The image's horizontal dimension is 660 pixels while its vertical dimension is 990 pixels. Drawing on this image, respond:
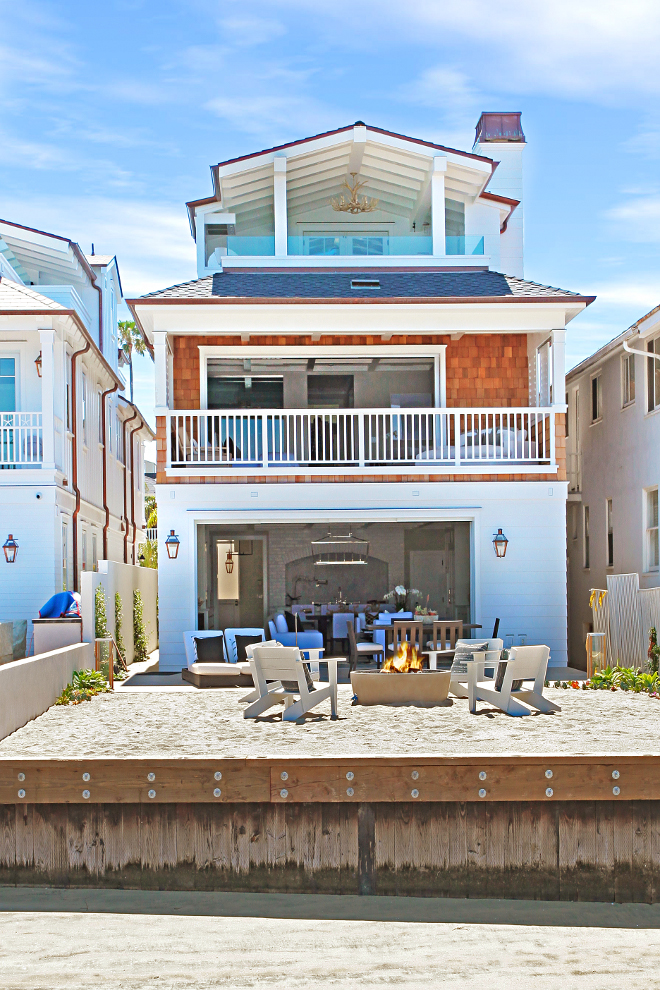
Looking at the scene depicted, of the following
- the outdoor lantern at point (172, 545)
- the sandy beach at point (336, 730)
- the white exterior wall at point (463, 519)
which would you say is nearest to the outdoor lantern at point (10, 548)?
the white exterior wall at point (463, 519)

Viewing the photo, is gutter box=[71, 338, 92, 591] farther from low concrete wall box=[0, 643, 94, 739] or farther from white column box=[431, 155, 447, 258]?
white column box=[431, 155, 447, 258]

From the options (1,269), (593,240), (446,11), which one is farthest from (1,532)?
(593,240)

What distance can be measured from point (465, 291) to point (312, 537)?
6.00 m

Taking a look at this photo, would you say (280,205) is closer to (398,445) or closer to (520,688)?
(398,445)

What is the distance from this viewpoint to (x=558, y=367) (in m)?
16.5

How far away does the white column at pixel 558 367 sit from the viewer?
53.8ft

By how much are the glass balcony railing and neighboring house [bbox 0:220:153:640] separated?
3242 millimetres

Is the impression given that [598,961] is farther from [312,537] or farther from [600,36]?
[312,537]

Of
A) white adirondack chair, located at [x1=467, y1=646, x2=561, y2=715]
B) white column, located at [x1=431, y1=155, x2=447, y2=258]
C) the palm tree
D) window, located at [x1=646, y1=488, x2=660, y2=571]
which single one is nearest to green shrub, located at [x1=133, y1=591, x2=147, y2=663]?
white column, located at [x1=431, y1=155, x2=447, y2=258]

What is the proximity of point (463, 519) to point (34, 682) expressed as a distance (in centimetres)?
818

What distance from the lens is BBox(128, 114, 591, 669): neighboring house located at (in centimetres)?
1616

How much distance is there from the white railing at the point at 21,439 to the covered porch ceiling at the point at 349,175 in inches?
221

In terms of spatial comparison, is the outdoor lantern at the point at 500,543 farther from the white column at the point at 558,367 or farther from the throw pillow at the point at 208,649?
the throw pillow at the point at 208,649

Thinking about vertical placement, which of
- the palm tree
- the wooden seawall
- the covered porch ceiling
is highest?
the palm tree
